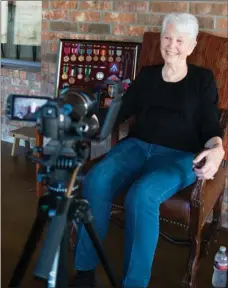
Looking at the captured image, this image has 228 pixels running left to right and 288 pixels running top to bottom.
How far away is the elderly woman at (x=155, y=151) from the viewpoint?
1.68m

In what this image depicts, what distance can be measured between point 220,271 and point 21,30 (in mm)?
2750

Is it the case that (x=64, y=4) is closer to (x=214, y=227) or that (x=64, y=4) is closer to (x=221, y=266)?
(x=214, y=227)

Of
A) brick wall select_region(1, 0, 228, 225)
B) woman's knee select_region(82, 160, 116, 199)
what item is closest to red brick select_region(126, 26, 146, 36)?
brick wall select_region(1, 0, 228, 225)

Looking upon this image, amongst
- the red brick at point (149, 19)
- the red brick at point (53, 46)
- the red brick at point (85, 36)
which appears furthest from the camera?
the red brick at point (53, 46)

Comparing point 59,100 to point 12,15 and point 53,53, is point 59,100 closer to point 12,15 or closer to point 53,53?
point 53,53

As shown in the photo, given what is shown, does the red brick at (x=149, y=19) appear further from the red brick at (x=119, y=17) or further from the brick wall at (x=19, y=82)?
the brick wall at (x=19, y=82)

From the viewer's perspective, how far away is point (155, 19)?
244 cm

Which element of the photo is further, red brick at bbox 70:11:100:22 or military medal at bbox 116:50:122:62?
red brick at bbox 70:11:100:22

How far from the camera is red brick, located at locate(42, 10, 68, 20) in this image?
8.91ft

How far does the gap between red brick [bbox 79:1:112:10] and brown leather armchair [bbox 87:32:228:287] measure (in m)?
0.39

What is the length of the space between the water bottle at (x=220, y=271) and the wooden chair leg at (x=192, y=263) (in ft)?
0.39

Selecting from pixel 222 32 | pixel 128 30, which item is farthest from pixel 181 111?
pixel 128 30

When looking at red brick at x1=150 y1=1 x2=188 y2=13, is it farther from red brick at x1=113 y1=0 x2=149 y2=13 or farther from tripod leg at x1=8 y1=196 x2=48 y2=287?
tripod leg at x1=8 y1=196 x2=48 y2=287

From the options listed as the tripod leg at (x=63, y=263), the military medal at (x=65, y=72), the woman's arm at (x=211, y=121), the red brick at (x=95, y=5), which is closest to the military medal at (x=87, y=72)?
the military medal at (x=65, y=72)
